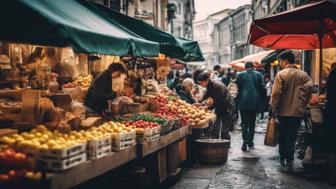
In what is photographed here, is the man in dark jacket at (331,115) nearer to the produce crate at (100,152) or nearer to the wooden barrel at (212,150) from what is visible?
the wooden barrel at (212,150)

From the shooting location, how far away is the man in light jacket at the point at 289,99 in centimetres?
950

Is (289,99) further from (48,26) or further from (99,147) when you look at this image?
(48,26)

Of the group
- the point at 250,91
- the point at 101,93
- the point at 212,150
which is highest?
the point at 101,93

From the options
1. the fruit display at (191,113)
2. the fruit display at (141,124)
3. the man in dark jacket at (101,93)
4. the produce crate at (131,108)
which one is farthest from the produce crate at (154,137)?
the fruit display at (191,113)

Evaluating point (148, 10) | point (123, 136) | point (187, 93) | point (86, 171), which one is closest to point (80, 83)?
point (187, 93)

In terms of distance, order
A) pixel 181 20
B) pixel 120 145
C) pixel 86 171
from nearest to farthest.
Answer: pixel 86 171
pixel 120 145
pixel 181 20

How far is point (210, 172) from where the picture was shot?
953cm

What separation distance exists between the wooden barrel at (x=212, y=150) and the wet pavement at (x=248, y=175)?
0.21 meters

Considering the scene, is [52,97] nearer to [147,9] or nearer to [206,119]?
[206,119]

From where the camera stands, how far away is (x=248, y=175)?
30.4 ft

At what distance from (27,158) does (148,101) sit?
551cm

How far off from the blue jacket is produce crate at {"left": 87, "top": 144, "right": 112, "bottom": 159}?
20.8 feet

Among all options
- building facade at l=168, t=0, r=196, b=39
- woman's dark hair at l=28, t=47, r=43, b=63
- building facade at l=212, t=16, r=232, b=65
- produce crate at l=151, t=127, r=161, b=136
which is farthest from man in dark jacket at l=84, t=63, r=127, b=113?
building facade at l=212, t=16, r=232, b=65

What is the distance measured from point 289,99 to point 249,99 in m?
2.21
